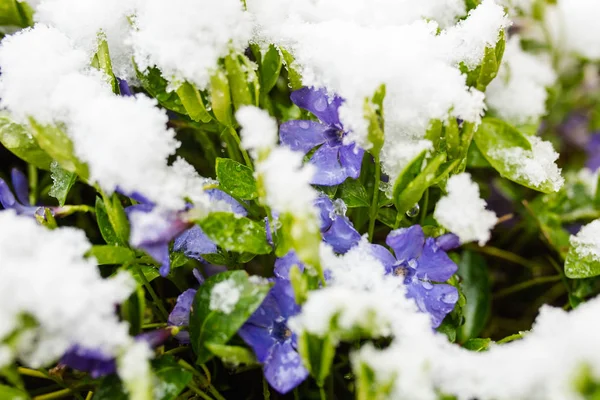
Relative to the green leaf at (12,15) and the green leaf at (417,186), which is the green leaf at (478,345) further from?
the green leaf at (12,15)

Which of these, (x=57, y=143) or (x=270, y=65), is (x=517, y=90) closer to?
(x=270, y=65)

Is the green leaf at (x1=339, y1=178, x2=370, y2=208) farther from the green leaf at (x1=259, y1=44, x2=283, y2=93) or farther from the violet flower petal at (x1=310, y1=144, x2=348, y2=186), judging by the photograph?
the green leaf at (x1=259, y1=44, x2=283, y2=93)

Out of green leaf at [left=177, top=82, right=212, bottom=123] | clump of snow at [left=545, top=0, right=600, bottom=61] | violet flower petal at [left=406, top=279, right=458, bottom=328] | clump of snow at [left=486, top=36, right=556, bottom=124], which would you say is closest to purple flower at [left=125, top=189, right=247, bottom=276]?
green leaf at [left=177, top=82, right=212, bottom=123]

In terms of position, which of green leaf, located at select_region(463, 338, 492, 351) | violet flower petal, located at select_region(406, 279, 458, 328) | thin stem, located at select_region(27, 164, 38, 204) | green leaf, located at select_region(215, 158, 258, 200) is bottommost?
green leaf, located at select_region(463, 338, 492, 351)

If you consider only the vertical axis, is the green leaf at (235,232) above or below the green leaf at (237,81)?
below

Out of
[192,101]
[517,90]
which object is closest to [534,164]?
[517,90]

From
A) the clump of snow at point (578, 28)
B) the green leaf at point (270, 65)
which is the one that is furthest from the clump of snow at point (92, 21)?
the clump of snow at point (578, 28)

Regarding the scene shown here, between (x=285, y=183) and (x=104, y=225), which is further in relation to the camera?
(x=104, y=225)
